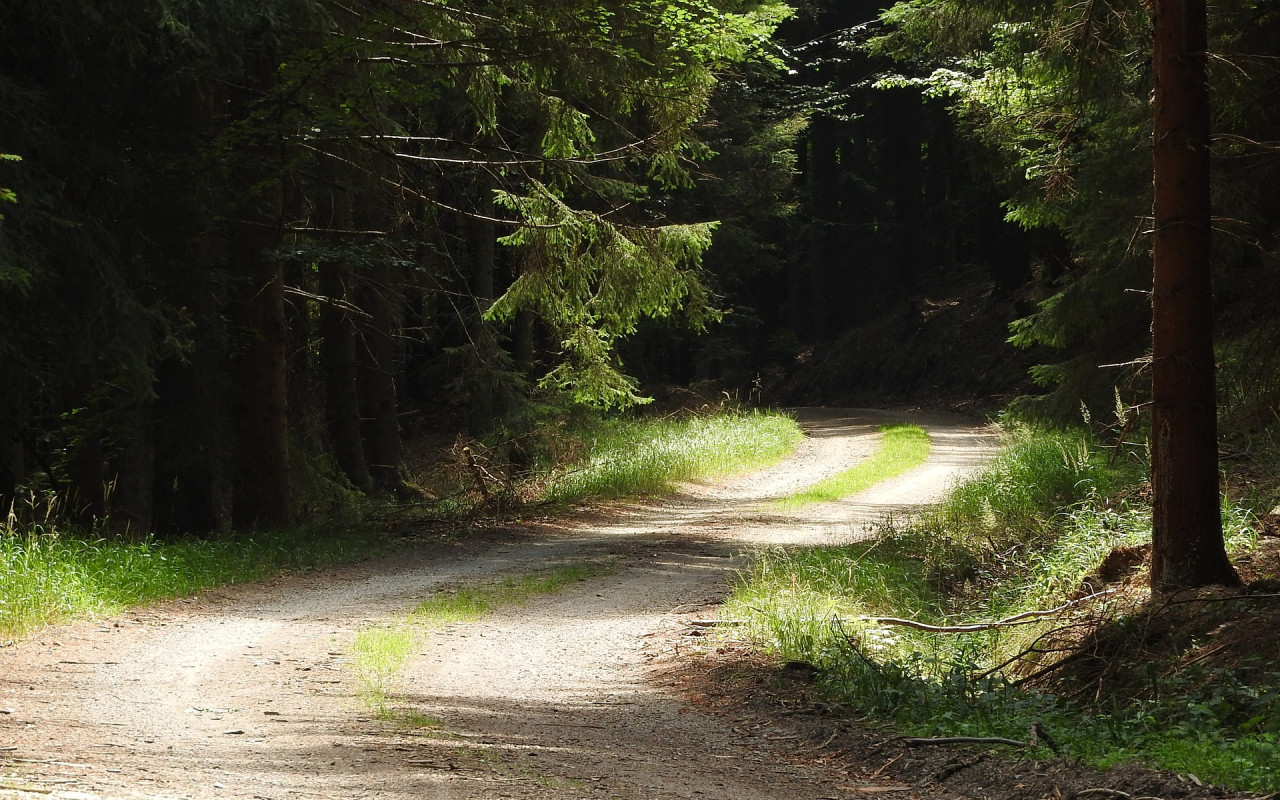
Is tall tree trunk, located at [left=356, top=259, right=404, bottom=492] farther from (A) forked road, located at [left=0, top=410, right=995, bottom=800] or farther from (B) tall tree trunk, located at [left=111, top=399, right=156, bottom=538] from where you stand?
(A) forked road, located at [left=0, top=410, right=995, bottom=800]

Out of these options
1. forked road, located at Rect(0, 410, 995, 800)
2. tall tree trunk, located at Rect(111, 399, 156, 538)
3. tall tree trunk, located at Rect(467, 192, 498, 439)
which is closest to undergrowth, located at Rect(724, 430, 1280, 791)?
forked road, located at Rect(0, 410, 995, 800)

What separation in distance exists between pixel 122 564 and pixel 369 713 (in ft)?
16.6

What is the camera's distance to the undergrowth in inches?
206

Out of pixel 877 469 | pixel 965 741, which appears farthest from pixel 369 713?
pixel 877 469

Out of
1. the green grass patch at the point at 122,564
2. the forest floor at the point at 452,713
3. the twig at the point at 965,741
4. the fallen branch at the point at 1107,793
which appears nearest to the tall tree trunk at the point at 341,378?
the green grass patch at the point at 122,564

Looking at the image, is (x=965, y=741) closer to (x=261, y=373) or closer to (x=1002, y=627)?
(x=1002, y=627)

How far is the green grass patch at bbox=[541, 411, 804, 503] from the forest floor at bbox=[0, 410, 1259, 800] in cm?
653

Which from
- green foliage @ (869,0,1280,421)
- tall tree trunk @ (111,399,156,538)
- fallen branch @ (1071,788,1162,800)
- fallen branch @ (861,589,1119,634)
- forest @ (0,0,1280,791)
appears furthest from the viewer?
tall tree trunk @ (111,399,156,538)

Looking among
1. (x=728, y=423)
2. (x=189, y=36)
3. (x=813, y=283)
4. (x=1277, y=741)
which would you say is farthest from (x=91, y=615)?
(x=813, y=283)

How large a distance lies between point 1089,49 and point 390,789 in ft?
25.1

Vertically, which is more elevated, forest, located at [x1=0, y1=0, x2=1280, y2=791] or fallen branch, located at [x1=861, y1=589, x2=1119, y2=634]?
forest, located at [x1=0, y1=0, x2=1280, y2=791]

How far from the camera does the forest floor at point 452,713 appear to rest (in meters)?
4.79

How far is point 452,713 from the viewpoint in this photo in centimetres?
632

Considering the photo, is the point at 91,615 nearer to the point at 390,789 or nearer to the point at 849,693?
the point at 390,789
